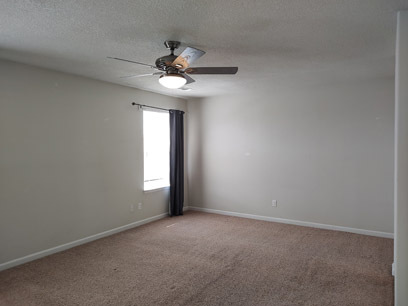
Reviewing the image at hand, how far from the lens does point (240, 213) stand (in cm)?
568

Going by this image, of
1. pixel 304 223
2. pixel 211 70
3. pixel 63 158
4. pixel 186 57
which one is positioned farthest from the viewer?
pixel 304 223

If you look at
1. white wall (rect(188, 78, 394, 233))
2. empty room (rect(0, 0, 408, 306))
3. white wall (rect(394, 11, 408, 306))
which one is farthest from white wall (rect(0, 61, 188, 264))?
white wall (rect(394, 11, 408, 306))

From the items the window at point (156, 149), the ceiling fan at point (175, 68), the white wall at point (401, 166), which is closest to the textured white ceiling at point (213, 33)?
the ceiling fan at point (175, 68)

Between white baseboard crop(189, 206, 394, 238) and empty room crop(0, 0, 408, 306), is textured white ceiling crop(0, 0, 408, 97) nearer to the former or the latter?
empty room crop(0, 0, 408, 306)

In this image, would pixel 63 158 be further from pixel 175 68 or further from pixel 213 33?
pixel 213 33

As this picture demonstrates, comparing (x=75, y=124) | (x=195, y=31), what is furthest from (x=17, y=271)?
(x=195, y=31)

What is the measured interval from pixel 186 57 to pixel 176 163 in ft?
11.2

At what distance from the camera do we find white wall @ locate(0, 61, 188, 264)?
3.45 meters

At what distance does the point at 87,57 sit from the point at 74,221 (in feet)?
7.35

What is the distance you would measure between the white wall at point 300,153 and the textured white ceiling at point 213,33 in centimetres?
86

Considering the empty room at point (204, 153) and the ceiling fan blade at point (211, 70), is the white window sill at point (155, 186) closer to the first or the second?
the empty room at point (204, 153)

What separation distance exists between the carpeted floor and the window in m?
1.22

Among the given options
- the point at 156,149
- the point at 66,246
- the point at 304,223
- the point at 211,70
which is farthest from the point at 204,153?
the point at 211,70

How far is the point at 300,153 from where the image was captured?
16.5 ft
